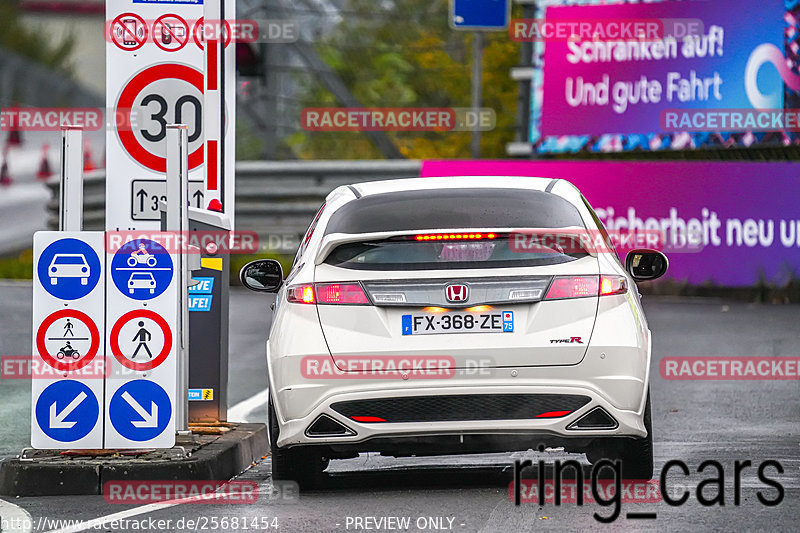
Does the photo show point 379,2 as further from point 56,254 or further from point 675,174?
point 56,254

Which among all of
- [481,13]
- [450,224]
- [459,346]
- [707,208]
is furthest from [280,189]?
[459,346]

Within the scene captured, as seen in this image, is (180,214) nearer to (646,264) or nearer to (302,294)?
(302,294)

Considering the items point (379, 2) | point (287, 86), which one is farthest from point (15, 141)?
Result: point (379, 2)

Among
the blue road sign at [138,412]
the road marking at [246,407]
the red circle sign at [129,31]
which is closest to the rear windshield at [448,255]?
the blue road sign at [138,412]

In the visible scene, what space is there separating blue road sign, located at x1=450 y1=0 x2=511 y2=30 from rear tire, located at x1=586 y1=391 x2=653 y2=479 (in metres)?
16.5

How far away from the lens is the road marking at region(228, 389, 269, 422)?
12.4 metres

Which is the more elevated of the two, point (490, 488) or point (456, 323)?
point (456, 323)

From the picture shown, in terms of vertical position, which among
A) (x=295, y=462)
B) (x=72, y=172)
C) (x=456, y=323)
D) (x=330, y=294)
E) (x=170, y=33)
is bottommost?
(x=295, y=462)

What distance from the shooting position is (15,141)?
4478cm

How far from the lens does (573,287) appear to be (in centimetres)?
868

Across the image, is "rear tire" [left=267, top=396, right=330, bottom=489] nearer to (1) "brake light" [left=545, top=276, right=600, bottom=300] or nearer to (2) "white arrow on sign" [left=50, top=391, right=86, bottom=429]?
(2) "white arrow on sign" [left=50, top=391, right=86, bottom=429]

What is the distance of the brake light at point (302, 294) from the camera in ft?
28.9

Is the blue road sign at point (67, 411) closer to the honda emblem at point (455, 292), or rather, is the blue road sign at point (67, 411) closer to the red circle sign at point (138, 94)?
the red circle sign at point (138, 94)

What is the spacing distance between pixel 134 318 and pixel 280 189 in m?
13.9
